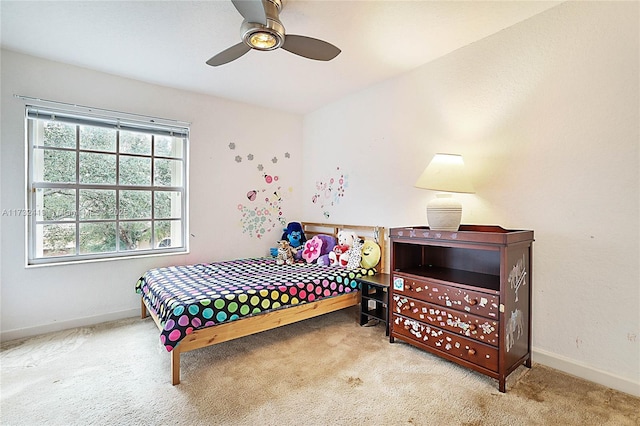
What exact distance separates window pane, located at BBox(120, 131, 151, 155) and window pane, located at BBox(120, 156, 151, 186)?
0.26ft

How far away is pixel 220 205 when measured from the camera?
3.71 metres

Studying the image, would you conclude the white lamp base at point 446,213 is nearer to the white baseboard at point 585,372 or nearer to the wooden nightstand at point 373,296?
the wooden nightstand at point 373,296

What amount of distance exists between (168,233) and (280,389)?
2.40m

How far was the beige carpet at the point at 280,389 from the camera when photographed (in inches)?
63.1

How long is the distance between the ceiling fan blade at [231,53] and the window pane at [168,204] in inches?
72.7

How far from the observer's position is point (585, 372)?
6.38 feet

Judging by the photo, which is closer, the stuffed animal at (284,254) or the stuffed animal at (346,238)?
the stuffed animal at (346,238)

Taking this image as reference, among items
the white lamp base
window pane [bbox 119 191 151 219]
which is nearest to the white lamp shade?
the white lamp base

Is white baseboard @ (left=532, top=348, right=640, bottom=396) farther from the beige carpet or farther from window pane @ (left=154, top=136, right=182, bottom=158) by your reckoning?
window pane @ (left=154, top=136, right=182, bottom=158)

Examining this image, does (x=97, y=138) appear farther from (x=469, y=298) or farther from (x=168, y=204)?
(x=469, y=298)

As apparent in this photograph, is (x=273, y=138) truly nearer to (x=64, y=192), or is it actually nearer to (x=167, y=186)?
(x=167, y=186)

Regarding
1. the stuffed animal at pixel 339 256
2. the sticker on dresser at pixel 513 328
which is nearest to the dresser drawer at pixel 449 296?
the sticker on dresser at pixel 513 328

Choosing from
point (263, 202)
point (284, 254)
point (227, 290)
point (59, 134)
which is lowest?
point (227, 290)

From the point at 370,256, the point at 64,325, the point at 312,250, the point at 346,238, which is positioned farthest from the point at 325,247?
Result: the point at 64,325
